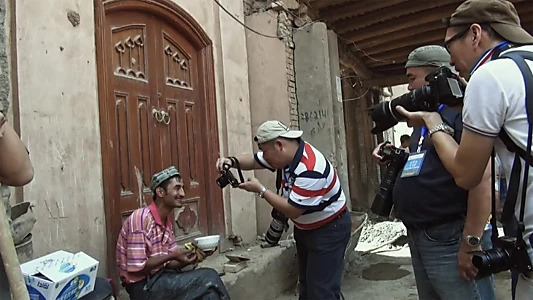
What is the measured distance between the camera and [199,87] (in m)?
4.65

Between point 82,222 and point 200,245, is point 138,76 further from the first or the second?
point 200,245

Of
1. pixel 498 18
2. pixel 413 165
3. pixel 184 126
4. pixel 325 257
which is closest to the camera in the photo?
pixel 498 18

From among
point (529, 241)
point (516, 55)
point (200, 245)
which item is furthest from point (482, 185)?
point (200, 245)

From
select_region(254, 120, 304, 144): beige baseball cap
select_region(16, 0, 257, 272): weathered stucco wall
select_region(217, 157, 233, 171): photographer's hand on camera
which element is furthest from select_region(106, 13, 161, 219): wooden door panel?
select_region(254, 120, 304, 144): beige baseball cap

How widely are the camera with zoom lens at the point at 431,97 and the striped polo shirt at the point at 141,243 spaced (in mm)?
1678

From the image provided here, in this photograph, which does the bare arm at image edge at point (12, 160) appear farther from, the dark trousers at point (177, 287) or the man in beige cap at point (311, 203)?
the man in beige cap at point (311, 203)

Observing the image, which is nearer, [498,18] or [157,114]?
[498,18]

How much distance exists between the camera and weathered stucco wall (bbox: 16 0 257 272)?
9.07ft

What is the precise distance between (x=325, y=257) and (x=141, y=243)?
120cm

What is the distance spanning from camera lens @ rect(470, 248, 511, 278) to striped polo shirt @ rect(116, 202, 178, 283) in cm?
200

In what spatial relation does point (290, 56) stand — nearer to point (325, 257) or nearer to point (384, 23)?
point (384, 23)

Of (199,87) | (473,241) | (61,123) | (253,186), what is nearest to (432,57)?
(473,241)

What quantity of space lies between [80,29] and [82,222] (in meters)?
1.39

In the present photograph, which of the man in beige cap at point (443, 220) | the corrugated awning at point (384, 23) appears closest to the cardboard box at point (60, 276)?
the man in beige cap at point (443, 220)
